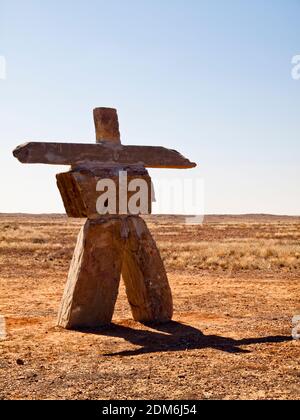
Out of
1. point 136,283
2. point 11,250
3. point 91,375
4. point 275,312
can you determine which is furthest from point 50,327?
point 11,250

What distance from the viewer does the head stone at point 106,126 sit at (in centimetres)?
997

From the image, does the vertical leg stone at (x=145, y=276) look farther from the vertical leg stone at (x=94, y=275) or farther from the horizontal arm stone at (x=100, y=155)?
the horizontal arm stone at (x=100, y=155)

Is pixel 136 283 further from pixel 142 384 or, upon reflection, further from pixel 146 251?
pixel 142 384

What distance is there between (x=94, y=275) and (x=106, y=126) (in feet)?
9.17

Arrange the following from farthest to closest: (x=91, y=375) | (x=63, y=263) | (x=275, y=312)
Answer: (x=63, y=263), (x=275, y=312), (x=91, y=375)

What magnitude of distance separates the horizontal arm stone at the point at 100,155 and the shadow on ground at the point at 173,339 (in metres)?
3.03

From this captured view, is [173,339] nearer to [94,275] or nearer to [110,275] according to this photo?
[110,275]

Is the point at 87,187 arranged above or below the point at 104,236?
above

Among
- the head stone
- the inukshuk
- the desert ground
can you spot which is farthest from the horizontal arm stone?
the desert ground

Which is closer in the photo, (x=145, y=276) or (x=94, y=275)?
(x=94, y=275)

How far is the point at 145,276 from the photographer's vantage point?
32.1 feet

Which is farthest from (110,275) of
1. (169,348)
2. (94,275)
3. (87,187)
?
(169,348)
